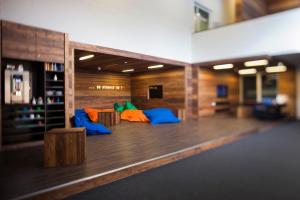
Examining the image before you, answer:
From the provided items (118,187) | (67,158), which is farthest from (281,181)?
(67,158)

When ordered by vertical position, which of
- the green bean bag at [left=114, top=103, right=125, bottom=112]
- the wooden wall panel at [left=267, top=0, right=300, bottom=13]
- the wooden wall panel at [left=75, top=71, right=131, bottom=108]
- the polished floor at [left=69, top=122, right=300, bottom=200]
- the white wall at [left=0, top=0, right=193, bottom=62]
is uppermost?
the wooden wall panel at [left=267, top=0, right=300, bottom=13]

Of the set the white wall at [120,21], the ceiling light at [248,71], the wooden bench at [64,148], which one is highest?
A: the white wall at [120,21]

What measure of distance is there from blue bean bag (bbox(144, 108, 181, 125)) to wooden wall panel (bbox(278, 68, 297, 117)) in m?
5.28

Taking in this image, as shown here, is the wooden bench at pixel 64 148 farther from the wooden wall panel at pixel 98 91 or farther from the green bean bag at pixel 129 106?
the green bean bag at pixel 129 106

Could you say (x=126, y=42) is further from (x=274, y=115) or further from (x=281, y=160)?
(x=274, y=115)

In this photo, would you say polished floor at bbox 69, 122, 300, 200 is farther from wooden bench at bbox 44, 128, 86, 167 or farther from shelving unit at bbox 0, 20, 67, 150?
shelving unit at bbox 0, 20, 67, 150

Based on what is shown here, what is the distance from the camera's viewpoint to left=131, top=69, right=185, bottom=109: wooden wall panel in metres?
4.74

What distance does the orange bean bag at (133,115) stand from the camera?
491 centimetres

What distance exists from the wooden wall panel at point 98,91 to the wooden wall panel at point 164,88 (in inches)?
9.9

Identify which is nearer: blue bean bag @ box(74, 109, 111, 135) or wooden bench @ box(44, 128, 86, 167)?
wooden bench @ box(44, 128, 86, 167)

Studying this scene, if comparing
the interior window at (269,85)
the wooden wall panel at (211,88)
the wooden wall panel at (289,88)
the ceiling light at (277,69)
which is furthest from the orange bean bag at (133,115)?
the wooden wall panel at (289,88)

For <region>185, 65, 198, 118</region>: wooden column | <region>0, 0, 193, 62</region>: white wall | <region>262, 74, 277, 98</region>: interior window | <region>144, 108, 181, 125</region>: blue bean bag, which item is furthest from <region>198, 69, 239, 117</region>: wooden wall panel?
<region>144, 108, 181, 125</region>: blue bean bag

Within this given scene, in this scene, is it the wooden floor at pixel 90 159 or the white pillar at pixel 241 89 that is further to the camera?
the white pillar at pixel 241 89

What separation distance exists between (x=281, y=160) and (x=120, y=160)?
245 cm
